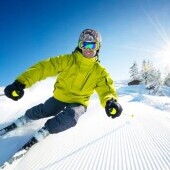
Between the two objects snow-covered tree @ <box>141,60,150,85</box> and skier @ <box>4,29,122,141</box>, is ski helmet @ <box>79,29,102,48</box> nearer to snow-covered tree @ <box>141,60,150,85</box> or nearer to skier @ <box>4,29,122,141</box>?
skier @ <box>4,29,122,141</box>

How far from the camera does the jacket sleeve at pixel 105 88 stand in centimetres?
469

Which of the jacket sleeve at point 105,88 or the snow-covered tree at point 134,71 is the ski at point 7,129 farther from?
the snow-covered tree at point 134,71

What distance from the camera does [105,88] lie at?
190 inches

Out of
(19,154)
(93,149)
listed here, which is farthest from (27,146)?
(93,149)

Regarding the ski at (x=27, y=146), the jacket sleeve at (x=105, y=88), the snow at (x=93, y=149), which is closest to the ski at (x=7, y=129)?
the snow at (x=93, y=149)

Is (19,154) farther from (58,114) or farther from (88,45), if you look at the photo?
(88,45)

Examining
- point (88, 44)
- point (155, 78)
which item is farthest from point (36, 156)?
point (155, 78)

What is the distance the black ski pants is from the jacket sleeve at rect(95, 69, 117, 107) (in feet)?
1.48

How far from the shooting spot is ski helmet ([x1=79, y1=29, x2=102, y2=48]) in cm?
474

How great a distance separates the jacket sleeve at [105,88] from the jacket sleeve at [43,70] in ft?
2.74

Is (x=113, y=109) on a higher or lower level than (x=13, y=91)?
lower

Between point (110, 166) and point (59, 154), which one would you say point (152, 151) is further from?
point (59, 154)

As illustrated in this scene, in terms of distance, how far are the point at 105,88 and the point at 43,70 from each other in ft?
4.32

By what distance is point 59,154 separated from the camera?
330cm
